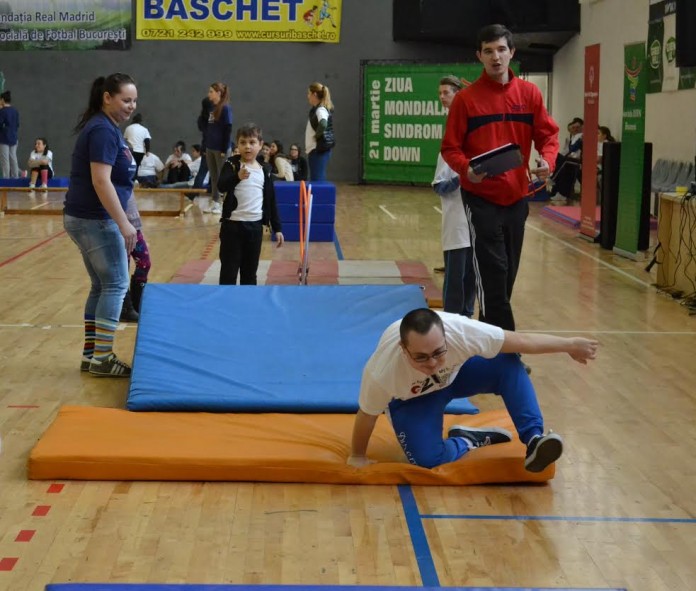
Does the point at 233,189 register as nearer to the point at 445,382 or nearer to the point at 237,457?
the point at 237,457

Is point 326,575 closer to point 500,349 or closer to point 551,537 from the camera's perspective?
point 551,537

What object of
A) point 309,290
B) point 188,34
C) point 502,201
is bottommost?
point 309,290

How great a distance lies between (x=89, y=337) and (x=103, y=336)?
0.18 metres

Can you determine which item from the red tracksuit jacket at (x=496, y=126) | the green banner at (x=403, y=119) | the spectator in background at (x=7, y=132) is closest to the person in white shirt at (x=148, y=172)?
the spectator in background at (x=7, y=132)

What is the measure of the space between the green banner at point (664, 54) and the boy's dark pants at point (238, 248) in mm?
7494

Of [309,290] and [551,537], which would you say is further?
[309,290]

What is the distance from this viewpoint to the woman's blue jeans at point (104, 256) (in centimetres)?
514

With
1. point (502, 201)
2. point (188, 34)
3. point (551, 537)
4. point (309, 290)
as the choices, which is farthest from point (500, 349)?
point (188, 34)

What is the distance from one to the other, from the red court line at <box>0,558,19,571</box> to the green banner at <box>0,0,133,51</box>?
17.0 metres

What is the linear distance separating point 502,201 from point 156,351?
1723 millimetres

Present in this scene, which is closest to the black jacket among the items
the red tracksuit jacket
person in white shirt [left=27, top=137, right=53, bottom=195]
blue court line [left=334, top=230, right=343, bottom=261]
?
the red tracksuit jacket

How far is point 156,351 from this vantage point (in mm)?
4977

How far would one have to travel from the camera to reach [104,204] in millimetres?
4984

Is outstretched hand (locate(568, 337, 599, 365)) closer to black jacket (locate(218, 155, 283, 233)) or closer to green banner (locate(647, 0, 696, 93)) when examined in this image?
black jacket (locate(218, 155, 283, 233))
